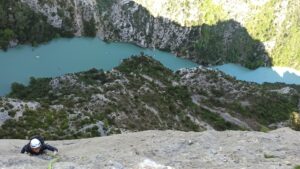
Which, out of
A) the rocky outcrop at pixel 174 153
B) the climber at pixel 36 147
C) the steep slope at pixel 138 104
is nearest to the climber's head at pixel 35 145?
the climber at pixel 36 147

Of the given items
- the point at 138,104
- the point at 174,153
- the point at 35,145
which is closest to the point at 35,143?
the point at 35,145

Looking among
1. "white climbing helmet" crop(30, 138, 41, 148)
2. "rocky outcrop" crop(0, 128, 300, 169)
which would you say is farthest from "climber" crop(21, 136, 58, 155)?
"rocky outcrop" crop(0, 128, 300, 169)

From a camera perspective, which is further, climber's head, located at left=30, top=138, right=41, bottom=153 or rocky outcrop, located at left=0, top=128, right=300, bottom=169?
climber's head, located at left=30, top=138, right=41, bottom=153

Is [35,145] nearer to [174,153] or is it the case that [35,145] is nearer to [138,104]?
[174,153]

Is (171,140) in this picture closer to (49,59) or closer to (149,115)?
(149,115)

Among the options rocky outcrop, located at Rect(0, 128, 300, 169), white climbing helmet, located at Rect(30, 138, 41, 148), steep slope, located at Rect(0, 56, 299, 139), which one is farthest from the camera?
steep slope, located at Rect(0, 56, 299, 139)

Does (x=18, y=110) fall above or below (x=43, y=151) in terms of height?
below

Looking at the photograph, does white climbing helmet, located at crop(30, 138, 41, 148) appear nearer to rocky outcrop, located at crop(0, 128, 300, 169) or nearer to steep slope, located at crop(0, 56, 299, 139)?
rocky outcrop, located at crop(0, 128, 300, 169)

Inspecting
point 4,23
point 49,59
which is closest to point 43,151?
point 49,59
